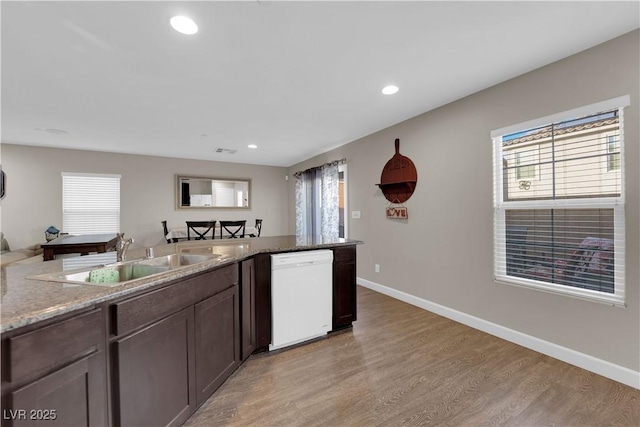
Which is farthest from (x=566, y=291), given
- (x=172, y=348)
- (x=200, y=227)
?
(x=200, y=227)

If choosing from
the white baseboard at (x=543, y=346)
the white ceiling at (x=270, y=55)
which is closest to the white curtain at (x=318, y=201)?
the white ceiling at (x=270, y=55)

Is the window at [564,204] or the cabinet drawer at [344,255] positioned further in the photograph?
the cabinet drawer at [344,255]

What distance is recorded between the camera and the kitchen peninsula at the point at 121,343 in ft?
2.86

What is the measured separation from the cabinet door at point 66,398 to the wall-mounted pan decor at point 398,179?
131 inches

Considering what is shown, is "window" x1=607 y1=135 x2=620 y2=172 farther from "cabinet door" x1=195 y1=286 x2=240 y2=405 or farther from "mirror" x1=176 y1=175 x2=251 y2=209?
"mirror" x1=176 y1=175 x2=251 y2=209

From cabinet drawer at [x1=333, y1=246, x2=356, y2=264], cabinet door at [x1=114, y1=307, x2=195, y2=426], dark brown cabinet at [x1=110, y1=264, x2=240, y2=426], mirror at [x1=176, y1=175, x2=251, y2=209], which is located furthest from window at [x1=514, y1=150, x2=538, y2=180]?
mirror at [x1=176, y1=175, x2=251, y2=209]

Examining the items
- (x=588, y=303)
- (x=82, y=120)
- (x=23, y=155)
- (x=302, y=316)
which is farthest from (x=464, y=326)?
(x=23, y=155)

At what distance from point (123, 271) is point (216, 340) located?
735 mm

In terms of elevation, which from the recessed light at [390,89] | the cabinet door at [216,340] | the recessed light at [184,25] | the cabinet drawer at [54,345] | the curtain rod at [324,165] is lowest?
the cabinet door at [216,340]

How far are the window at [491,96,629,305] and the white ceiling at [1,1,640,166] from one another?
576mm

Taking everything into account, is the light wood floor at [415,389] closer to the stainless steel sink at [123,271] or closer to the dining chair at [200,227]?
the stainless steel sink at [123,271]

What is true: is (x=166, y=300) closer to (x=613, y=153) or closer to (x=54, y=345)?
(x=54, y=345)

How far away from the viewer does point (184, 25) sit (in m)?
1.75

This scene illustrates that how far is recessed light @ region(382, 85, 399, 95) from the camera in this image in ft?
8.77
